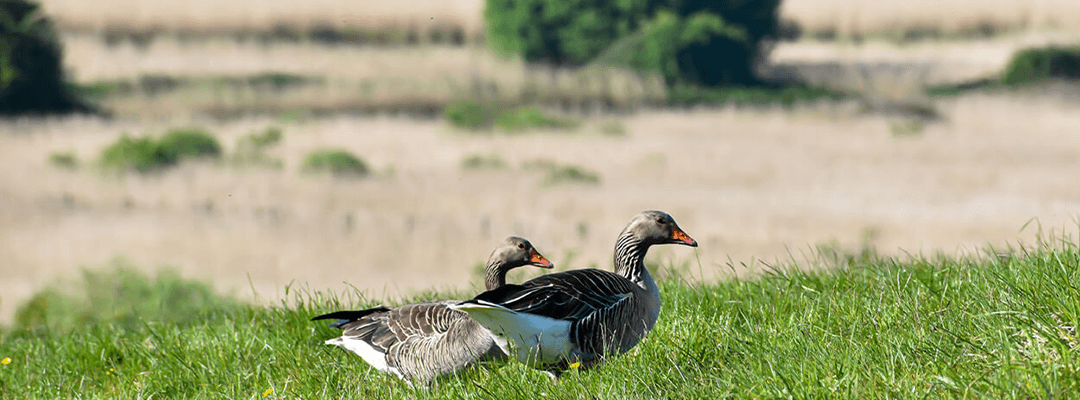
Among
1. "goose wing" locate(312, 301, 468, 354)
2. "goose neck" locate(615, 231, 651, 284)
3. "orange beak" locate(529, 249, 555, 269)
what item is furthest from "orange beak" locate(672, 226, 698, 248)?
"goose wing" locate(312, 301, 468, 354)

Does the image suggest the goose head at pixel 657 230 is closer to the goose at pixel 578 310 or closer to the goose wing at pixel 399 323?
the goose at pixel 578 310

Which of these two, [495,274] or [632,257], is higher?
[632,257]

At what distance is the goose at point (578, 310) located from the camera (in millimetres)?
5363

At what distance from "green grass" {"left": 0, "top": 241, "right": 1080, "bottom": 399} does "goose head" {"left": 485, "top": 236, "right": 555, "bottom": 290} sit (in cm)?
87

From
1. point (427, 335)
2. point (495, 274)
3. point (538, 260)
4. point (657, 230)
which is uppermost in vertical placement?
point (657, 230)

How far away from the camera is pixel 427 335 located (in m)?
6.08

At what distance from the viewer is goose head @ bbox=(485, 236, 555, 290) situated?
6547 millimetres

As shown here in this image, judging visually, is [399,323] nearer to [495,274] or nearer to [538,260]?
[495,274]

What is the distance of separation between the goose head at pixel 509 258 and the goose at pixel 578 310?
64 centimetres

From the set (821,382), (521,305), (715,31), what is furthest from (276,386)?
(715,31)

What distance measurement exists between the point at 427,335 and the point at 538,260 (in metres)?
0.99

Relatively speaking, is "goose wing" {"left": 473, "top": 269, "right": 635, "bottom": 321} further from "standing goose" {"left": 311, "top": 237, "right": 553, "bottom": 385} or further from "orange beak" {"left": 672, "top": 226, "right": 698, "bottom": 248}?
"orange beak" {"left": 672, "top": 226, "right": 698, "bottom": 248}

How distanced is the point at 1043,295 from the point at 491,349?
10.4ft

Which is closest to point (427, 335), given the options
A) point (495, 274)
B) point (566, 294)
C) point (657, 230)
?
point (495, 274)
